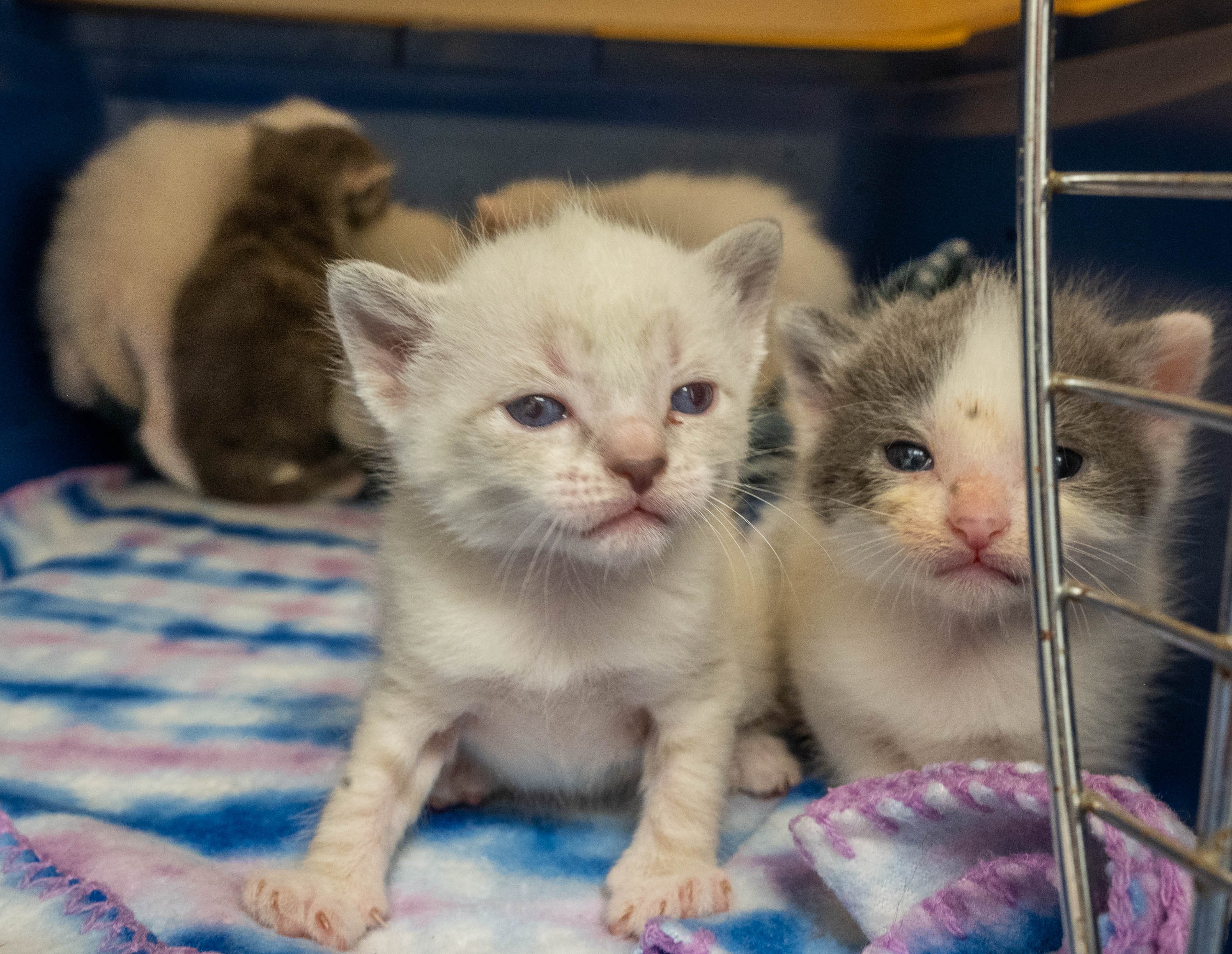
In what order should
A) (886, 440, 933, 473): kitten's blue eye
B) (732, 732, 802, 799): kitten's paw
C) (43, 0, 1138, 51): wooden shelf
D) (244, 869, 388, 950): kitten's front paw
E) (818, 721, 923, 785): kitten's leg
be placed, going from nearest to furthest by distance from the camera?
(244, 869, 388, 950): kitten's front paw, (886, 440, 933, 473): kitten's blue eye, (818, 721, 923, 785): kitten's leg, (732, 732, 802, 799): kitten's paw, (43, 0, 1138, 51): wooden shelf

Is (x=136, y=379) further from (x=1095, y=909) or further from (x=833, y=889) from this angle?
(x=1095, y=909)

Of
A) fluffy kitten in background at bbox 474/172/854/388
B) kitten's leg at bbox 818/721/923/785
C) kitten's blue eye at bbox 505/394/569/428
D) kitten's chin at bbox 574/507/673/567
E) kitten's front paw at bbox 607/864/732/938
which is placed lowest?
kitten's front paw at bbox 607/864/732/938

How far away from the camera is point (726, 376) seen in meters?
1.21

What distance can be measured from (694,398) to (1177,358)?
578 mm

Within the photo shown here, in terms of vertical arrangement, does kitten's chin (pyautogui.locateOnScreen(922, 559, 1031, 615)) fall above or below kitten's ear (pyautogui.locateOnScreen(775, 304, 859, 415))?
below

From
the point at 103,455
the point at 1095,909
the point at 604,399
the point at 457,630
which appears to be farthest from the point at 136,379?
the point at 1095,909

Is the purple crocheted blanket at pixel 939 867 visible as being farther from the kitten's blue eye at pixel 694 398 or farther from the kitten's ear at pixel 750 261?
the kitten's ear at pixel 750 261

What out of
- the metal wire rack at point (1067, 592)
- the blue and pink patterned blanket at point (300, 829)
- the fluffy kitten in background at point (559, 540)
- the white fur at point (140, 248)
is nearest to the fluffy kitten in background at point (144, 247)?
the white fur at point (140, 248)

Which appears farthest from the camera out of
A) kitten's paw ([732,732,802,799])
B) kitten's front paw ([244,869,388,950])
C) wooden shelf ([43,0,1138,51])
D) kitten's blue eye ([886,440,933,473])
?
wooden shelf ([43,0,1138,51])

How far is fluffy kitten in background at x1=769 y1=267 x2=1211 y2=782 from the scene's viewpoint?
1.14 meters

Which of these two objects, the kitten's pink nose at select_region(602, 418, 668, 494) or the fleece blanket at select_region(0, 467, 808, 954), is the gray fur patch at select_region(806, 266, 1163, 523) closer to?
the kitten's pink nose at select_region(602, 418, 668, 494)

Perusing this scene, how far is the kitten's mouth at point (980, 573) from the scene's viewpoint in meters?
1.10

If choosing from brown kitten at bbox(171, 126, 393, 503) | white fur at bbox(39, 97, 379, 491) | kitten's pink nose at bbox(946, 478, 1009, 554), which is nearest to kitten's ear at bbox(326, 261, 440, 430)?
kitten's pink nose at bbox(946, 478, 1009, 554)

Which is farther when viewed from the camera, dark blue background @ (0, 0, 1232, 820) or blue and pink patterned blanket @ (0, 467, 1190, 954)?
dark blue background @ (0, 0, 1232, 820)
